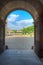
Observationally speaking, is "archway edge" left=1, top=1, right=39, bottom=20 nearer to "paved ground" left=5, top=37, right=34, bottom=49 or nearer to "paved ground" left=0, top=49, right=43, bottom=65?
"paved ground" left=0, top=49, right=43, bottom=65

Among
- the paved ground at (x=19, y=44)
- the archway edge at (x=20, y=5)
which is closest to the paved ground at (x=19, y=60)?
the archway edge at (x=20, y=5)

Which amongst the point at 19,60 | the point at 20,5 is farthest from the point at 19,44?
the point at 19,60

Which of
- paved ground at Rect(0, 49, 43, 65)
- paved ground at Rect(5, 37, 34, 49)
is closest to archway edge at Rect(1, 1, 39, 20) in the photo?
paved ground at Rect(0, 49, 43, 65)

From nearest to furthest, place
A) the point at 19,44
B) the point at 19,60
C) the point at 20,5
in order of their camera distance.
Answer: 1. the point at 19,60
2. the point at 20,5
3. the point at 19,44

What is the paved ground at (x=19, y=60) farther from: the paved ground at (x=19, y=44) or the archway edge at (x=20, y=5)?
the paved ground at (x=19, y=44)

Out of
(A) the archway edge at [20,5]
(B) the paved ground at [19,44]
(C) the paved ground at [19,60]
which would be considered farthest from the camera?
(B) the paved ground at [19,44]

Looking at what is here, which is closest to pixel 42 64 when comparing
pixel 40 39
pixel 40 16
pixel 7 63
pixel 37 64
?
pixel 37 64

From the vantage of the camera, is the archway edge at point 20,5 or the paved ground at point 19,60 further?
the archway edge at point 20,5

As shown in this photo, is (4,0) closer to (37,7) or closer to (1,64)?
(37,7)

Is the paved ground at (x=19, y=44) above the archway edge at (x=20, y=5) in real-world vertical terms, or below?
below

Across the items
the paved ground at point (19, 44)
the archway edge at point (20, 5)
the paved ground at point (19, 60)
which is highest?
the archway edge at point (20, 5)

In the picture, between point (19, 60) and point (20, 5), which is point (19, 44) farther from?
point (19, 60)

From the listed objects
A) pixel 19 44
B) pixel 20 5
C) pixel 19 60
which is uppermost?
pixel 20 5

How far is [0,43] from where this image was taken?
13.5 meters
